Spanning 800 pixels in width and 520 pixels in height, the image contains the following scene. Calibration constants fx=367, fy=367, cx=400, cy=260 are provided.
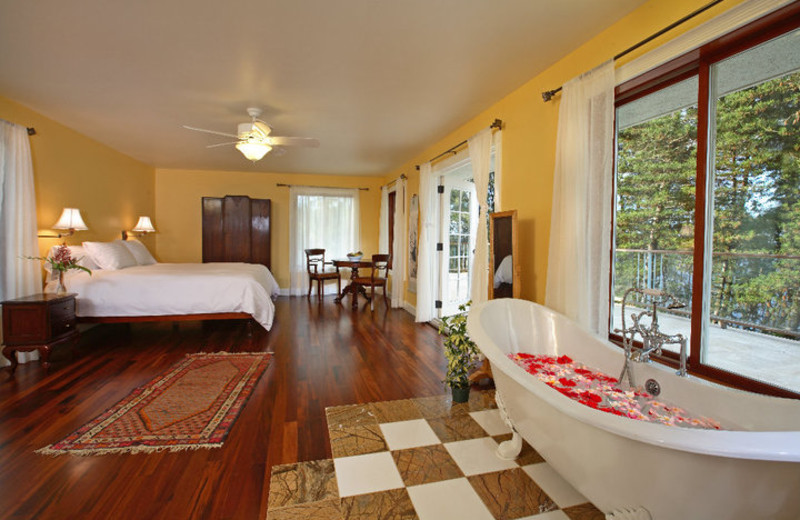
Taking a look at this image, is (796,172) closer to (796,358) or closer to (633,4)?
(633,4)

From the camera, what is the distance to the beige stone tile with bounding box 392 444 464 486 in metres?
1.81

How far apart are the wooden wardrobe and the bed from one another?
236 cm

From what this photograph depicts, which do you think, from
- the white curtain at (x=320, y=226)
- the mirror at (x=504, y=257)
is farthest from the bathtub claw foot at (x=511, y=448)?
the white curtain at (x=320, y=226)

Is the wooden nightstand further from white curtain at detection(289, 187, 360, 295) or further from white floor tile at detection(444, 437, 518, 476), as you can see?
white curtain at detection(289, 187, 360, 295)

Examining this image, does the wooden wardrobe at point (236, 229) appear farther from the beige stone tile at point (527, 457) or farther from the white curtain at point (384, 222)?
the beige stone tile at point (527, 457)

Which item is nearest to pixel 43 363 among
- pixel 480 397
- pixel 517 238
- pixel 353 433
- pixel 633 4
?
pixel 353 433

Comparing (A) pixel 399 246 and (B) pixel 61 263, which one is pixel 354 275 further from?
(B) pixel 61 263

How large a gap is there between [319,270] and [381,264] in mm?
1302

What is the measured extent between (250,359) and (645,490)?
3271 millimetres

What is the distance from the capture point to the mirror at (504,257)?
284cm

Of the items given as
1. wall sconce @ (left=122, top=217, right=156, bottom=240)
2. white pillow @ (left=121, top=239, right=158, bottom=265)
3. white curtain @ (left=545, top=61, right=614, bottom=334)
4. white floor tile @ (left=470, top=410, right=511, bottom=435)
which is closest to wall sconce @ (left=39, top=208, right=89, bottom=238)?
white pillow @ (left=121, top=239, right=158, bottom=265)

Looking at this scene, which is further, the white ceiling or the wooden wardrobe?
the wooden wardrobe

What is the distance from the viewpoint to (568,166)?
2.38 m

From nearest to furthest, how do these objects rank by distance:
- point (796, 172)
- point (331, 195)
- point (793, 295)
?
1. point (796, 172)
2. point (793, 295)
3. point (331, 195)
